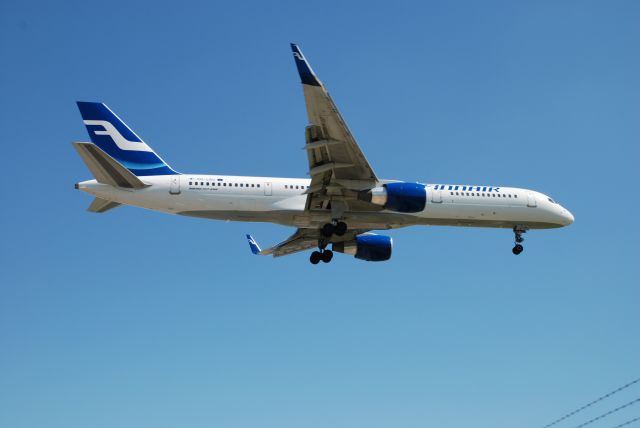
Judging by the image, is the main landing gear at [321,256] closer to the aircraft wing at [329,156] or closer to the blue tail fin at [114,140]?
the aircraft wing at [329,156]

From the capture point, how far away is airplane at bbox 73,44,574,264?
35062 mm

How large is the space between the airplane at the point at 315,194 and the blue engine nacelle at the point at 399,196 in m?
0.04

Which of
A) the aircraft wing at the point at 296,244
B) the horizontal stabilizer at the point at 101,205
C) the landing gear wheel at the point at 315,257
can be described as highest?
the aircraft wing at the point at 296,244

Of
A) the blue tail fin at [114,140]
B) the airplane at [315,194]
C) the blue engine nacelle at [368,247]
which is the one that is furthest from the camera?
the blue engine nacelle at [368,247]

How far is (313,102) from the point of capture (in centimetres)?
3130

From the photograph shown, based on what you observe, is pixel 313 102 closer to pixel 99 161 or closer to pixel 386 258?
pixel 99 161

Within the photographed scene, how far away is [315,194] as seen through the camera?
121 ft

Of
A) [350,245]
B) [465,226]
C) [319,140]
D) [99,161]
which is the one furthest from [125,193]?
[465,226]

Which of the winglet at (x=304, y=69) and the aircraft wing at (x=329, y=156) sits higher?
the winglet at (x=304, y=69)

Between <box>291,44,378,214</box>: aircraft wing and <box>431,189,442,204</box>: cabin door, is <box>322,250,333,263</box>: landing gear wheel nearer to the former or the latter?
<box>291,44,378,214</box>: aircraft wing

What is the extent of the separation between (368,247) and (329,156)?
921cm

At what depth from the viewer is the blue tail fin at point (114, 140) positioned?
37.9m

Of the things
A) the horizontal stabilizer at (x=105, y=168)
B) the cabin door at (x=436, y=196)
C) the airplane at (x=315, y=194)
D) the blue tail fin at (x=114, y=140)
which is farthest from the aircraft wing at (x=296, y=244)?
the horizontal stabilizer at (x=105, y=168)

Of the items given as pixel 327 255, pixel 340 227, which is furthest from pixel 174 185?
pixel 327 255
